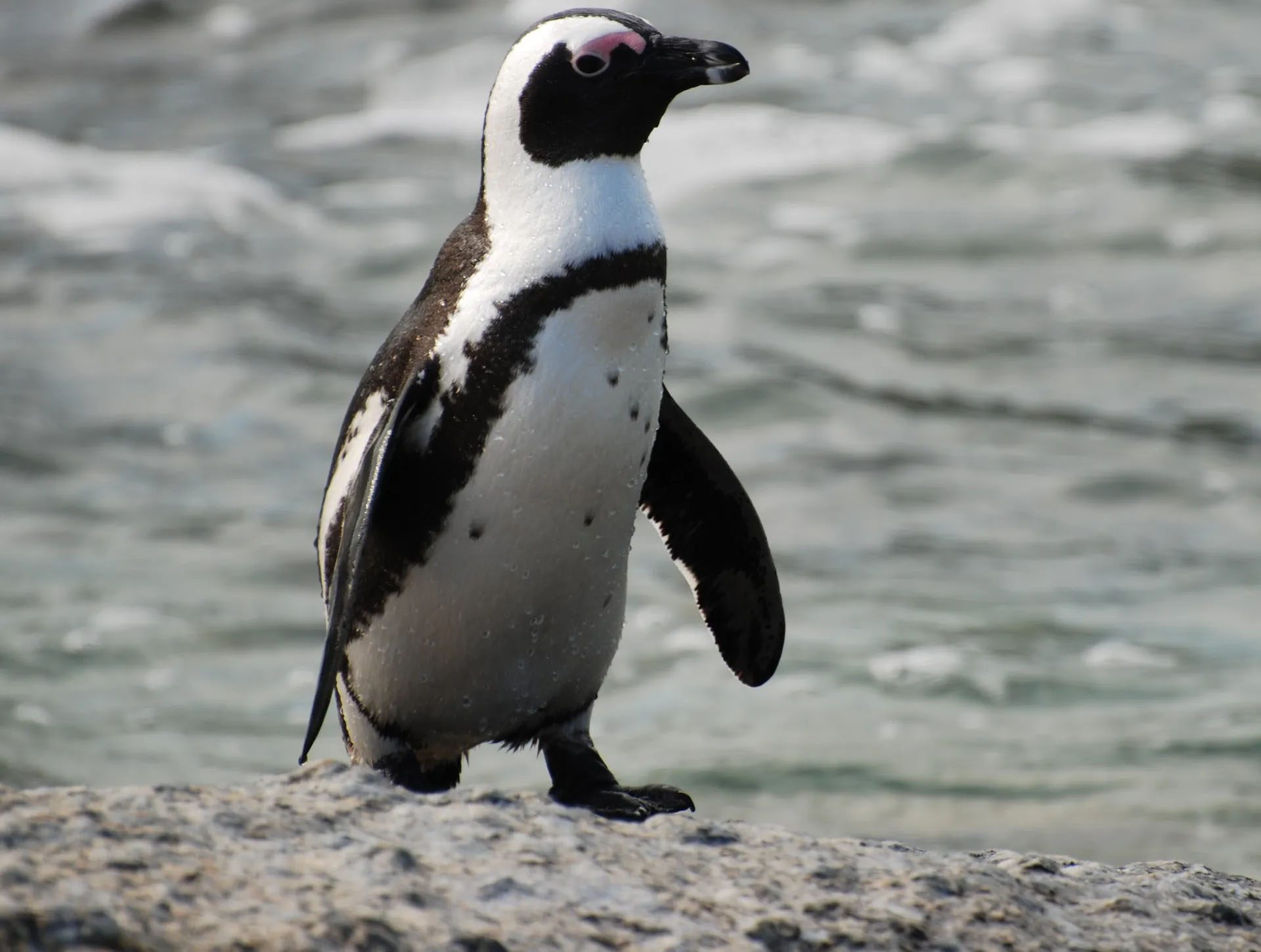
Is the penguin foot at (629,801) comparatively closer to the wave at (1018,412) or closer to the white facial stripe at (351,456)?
the white facial stripe at (351,456)

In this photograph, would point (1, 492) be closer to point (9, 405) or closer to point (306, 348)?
point (9, 405)

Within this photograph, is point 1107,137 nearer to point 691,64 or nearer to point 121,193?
point 121,193

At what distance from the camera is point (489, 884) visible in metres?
2.15

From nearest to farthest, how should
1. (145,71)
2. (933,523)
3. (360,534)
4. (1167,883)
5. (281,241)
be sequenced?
(1167,883), (360,534), (933,523), (281,241), (145,71)

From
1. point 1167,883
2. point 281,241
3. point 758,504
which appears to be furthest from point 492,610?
point 281,241

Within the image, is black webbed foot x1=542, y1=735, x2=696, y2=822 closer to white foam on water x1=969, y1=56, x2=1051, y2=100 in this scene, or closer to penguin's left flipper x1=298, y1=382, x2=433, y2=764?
penguin's left flipper x1=298, y1=382, x2=433, y2=764

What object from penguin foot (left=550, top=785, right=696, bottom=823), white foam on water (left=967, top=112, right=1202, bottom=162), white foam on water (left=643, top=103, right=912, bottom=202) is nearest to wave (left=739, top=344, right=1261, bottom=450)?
white foam on water (left=643, top=103, right=912, bottom=202)

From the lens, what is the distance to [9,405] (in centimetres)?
1000

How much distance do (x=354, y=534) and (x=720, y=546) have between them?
2.95 feet

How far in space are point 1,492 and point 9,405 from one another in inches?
41.0

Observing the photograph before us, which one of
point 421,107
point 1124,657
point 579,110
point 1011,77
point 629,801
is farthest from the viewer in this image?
point 1011,77

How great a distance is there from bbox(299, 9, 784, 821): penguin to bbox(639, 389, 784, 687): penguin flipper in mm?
496

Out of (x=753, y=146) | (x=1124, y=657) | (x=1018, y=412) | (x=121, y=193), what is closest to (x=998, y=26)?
(x=753, y=146)

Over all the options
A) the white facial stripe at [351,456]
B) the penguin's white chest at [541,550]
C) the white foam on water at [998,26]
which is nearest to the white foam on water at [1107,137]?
the white foam on water at [998,26]
